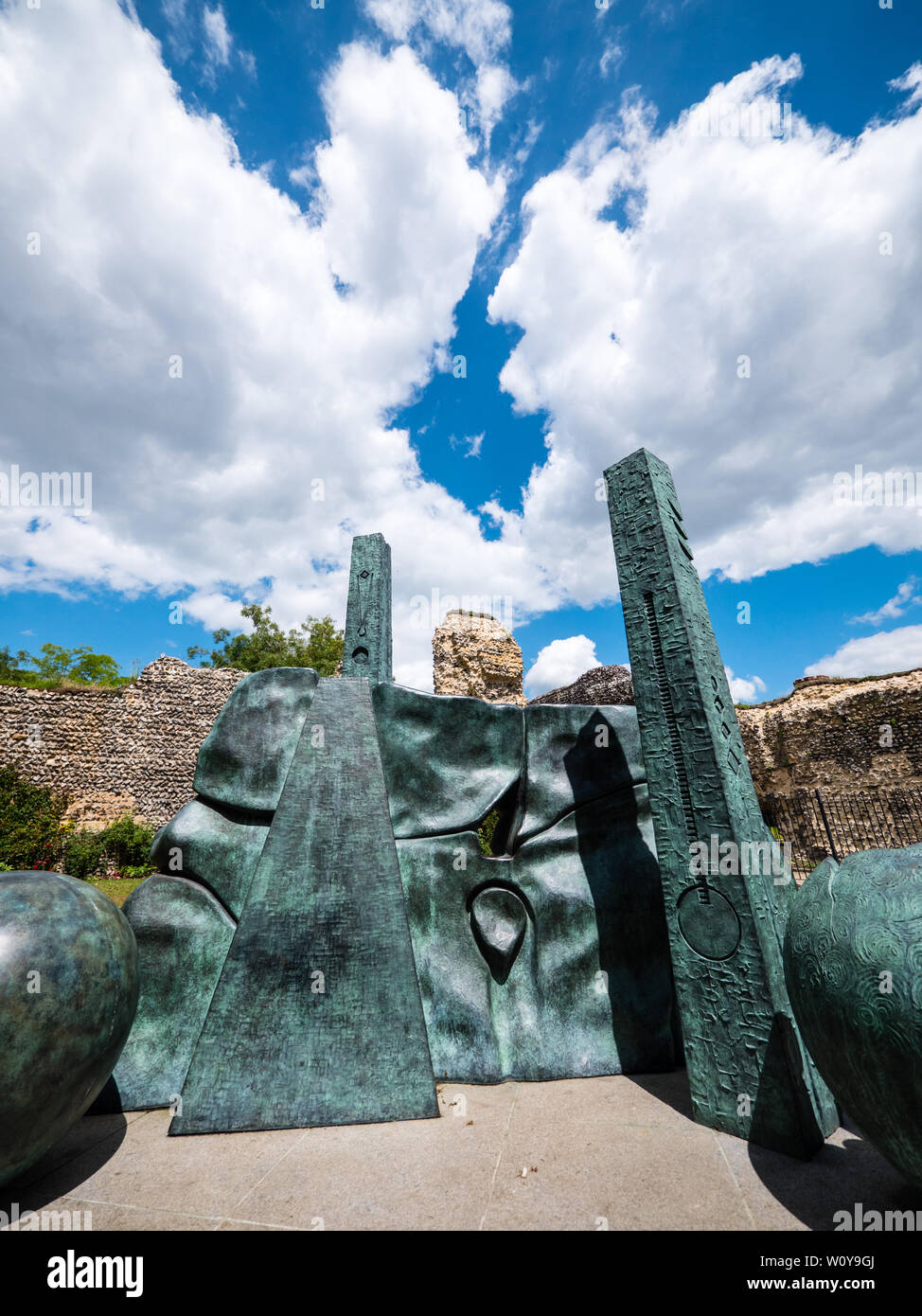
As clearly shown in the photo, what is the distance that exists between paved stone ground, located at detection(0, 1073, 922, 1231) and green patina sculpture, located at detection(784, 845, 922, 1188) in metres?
0.58

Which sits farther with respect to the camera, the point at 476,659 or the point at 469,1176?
the point at 476,659

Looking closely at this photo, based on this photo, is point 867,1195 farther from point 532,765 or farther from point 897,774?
point 897,774

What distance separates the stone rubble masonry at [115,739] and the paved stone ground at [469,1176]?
13599 mm

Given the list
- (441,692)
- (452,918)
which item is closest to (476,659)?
(441,692)

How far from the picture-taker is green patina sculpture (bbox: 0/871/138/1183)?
2.02 meters

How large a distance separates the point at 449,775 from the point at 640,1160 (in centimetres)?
214

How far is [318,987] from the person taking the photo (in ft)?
10.2

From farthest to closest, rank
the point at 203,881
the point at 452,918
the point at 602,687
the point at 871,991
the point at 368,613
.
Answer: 1. the point at 602,687
2. the point at 368,613
3. the point at 452,918
4. the point at 203,881
5. the point at 871,991

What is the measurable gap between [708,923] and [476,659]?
1185 centimetres

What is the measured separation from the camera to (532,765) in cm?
400

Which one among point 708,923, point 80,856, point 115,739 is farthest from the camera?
point 115,739

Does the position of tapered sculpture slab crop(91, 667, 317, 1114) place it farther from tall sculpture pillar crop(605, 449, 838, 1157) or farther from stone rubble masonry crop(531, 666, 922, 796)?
stone rubble masonry crop(531, 666, 922, 796)

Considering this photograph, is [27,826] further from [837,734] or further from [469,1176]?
[837,734]
